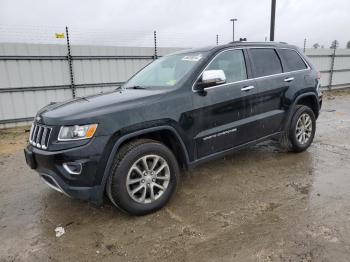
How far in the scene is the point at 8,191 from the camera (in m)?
3.98

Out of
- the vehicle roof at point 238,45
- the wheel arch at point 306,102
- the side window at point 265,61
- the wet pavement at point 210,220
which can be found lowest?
the wet pavement at point 210,220

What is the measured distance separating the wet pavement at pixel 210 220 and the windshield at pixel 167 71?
144 centimetres

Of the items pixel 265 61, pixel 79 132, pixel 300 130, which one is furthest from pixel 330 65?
pixel 79 132

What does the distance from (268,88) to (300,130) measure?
3.85ft

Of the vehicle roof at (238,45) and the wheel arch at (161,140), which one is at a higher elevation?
the vehicle roof at (238,45)

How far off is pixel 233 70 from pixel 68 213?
276 cm

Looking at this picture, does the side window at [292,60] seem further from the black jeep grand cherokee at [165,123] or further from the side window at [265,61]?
the side window at [265,61]

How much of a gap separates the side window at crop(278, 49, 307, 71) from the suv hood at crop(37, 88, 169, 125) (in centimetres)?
240

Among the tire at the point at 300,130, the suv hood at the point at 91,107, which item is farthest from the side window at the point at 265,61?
the suv hood at the point at 91,107

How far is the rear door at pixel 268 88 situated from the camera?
4.07 meters

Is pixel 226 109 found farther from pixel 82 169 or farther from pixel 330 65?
pixel 330 65

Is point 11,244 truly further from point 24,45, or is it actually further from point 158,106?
point 24,45

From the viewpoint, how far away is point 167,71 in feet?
12.8

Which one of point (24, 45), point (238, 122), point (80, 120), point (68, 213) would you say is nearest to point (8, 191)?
point (68, 213)
